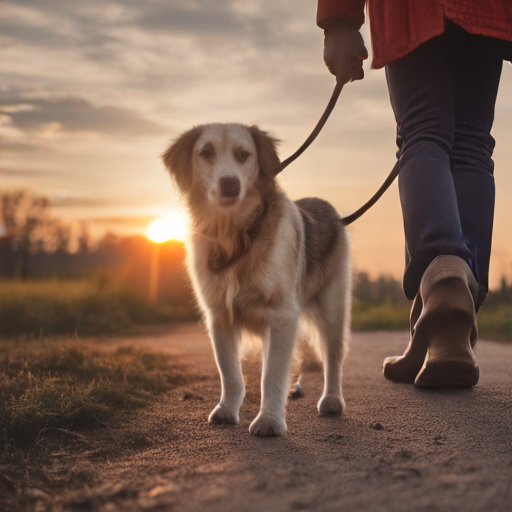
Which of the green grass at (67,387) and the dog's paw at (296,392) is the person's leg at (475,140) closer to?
the dog's paw at (296,392)

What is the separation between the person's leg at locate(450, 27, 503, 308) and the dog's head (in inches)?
41.2

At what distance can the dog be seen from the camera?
2.66m

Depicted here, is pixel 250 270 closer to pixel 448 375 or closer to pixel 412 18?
pixel 448 375

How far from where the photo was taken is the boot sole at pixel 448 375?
97.7 inches

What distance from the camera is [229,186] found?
9.18 feet

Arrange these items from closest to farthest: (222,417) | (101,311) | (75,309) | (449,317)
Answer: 1. (449,317)
2. (222,417)
3. (75,309)
4. (101,311)

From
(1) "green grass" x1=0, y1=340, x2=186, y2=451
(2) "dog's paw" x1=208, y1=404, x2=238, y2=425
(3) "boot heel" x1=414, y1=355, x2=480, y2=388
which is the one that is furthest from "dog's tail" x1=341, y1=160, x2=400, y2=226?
(2) "dog's paw" x1=208, y1=404, x2=238, y2=425

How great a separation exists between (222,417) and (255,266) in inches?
29.5

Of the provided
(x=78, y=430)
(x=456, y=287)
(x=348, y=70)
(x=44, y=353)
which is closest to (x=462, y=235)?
(x=456, y=287)

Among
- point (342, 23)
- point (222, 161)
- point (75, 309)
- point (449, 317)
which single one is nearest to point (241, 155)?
point (222, 161)

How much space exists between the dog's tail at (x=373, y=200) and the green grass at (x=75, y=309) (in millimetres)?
3456

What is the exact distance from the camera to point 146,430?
2291 millimetres

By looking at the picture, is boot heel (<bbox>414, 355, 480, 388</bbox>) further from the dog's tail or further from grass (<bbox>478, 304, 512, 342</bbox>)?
grass (<bbox>478, 304, 512, 342</bbox>)

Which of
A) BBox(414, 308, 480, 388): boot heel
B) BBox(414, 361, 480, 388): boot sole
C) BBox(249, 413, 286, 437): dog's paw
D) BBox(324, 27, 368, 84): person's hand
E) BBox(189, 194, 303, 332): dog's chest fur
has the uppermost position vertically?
BBox(324, 27, 368, 84): person's hand
